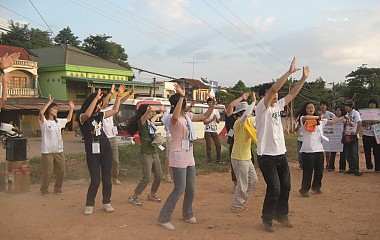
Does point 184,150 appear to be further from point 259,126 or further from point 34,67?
point 34,67

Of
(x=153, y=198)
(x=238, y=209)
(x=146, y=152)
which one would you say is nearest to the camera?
(x=238, y=209)

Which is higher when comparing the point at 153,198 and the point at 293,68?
the point at 293,68

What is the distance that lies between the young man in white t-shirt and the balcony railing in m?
26.8

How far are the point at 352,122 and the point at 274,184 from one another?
204 inches

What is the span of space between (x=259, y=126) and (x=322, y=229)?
155 centimetres

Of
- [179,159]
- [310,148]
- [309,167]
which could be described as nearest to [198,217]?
[179,159]

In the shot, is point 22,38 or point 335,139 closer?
point 335,139

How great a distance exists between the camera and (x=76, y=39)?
52062 millimetres

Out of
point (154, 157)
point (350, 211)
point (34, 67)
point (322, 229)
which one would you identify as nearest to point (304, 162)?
point (350, 211)

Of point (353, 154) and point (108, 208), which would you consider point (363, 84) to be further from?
point (108, 208)

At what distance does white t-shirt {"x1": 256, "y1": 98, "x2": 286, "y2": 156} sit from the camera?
4.81m

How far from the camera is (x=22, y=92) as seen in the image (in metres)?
28.5

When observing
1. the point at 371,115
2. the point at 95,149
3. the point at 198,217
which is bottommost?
the point at 198,217

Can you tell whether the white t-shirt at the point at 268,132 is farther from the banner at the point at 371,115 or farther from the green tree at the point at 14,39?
the green tree at the point at 14,39
